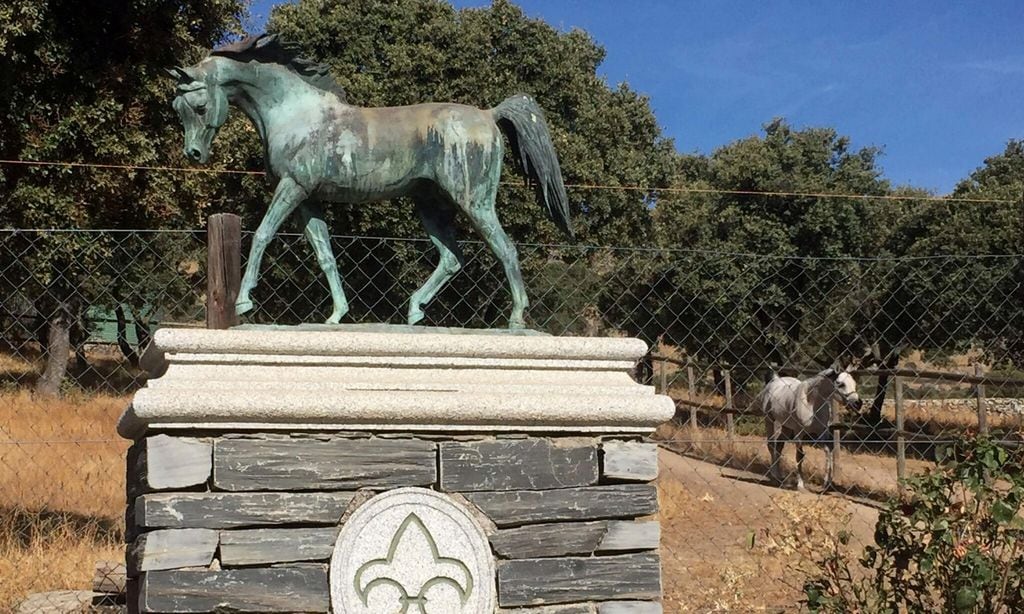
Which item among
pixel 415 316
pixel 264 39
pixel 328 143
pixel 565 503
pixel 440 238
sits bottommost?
pixel 565 503

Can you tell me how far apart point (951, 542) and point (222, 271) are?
308 centimetres

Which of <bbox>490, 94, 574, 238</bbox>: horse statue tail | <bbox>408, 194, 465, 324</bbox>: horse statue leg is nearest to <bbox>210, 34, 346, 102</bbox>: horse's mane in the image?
<bbox>408, 194, 465, 324</bbox>: horse statue leg

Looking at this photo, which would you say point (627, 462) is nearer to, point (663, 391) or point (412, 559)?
point (412, 559)

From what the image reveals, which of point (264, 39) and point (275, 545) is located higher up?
point (264, 39)

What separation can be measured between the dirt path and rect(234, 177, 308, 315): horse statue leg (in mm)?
2300

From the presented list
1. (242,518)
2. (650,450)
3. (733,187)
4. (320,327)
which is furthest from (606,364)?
(733,187)

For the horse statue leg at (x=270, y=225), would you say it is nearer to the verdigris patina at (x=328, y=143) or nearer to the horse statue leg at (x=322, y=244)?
the verdigris patina at (x=328, y=143)

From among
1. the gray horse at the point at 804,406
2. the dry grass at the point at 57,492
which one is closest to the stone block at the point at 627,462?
the dry grass at the point at 57,492

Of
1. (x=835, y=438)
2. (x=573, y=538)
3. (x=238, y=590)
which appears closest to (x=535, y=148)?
(x=573, y=538)

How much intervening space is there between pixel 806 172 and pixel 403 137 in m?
16.5

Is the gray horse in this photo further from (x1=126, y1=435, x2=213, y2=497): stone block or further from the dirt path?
(x1=126, y1=435, x2=213, y2=497): stone block

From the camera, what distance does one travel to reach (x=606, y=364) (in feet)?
12.1

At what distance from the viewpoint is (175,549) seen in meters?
3.15

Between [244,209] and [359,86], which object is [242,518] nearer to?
[244,209]
